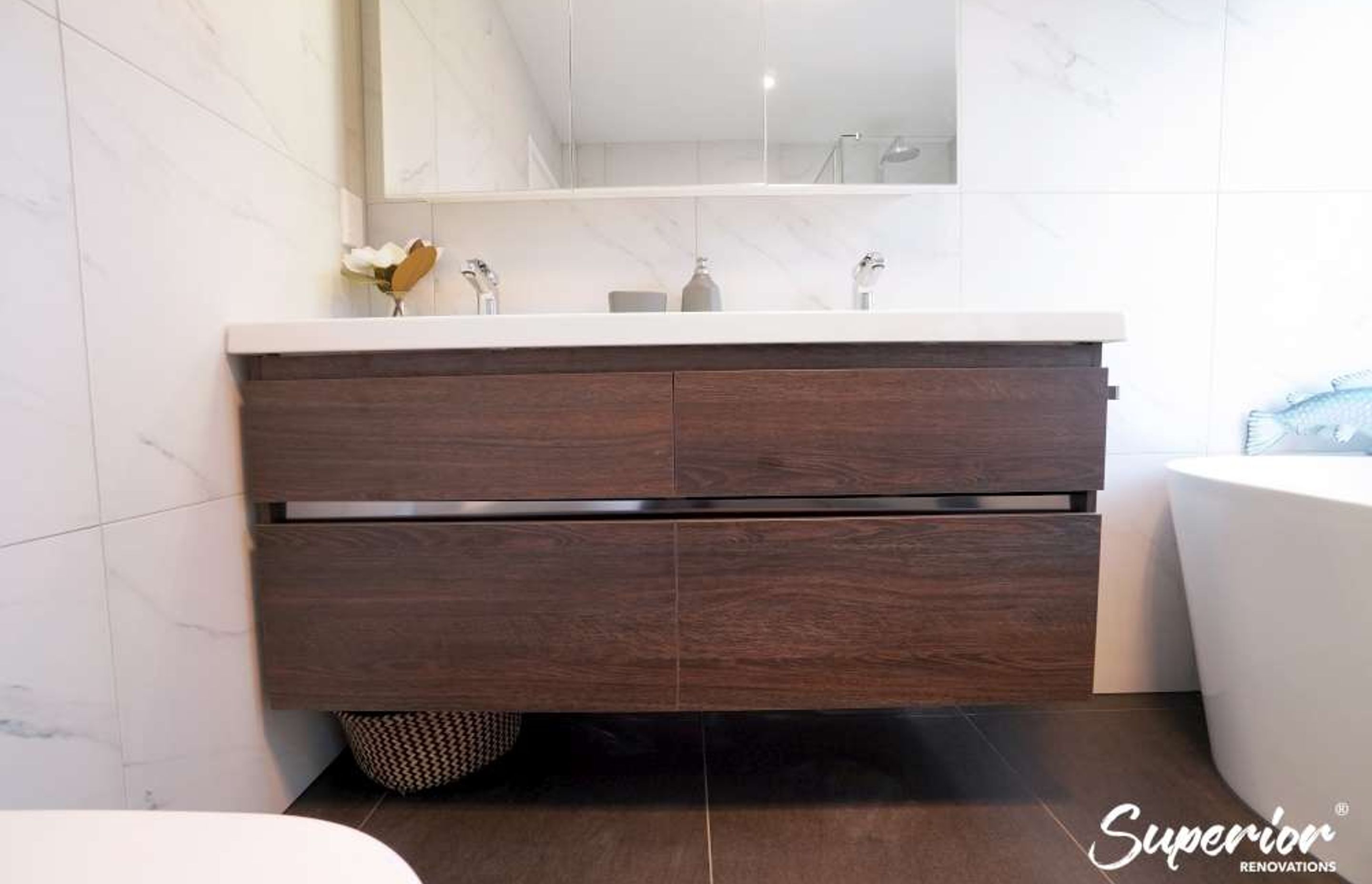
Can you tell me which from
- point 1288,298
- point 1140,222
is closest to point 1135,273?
point 1140,222

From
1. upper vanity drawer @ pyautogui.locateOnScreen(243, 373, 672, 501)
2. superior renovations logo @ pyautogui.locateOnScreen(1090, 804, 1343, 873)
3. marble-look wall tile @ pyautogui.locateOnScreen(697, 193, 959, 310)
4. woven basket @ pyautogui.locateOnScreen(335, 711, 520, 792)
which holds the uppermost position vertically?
marble-look wall tile @ pyautogui.locateOnScreen(697, 193, 959, 310)

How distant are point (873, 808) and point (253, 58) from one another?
151 cm

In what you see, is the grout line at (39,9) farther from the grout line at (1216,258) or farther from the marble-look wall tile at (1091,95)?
the grout line at (1216,258)

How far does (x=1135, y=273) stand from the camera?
49.6 inches

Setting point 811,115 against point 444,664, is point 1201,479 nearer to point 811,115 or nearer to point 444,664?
point 811,115

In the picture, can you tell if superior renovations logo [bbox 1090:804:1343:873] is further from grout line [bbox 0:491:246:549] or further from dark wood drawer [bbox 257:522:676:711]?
grout line [bbox 0:491:246:549]

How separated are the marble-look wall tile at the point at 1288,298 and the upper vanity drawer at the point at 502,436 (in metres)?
1.23

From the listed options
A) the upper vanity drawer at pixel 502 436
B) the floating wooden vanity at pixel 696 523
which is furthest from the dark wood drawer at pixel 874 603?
the upper vanity drawer at pixel 502 436

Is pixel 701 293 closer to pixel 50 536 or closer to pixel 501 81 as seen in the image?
pixel 501 81

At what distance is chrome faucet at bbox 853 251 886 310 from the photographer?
1.17m

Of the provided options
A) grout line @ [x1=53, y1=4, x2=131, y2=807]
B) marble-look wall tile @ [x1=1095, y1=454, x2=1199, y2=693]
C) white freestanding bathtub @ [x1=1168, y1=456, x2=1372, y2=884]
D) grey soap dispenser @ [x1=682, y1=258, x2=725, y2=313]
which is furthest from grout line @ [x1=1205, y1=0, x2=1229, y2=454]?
grout line @ [x1=53, y1=4, x2=131, y2=807]

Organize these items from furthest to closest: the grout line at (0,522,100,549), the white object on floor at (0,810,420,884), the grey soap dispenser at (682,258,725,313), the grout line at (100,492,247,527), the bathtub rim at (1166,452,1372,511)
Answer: the grey soap dispenser at (682,258,725,313) < the bathtub rim at (1166,452,1372,511) < the grout line at (100,492,247,527) < the grout line at (0,522,100,549) < the white object on floor at (0,810,420,884)

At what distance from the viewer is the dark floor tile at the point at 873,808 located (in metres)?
0.84

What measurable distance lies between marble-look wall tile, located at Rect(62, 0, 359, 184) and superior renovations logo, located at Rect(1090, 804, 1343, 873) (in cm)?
163
